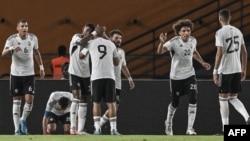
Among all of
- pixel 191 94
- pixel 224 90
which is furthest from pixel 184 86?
pixel 224 90

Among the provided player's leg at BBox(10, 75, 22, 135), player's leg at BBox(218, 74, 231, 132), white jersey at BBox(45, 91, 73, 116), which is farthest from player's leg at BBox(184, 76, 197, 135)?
player's leg at BBox(10, 75, 22, 135)

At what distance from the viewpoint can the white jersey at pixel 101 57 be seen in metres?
19.2

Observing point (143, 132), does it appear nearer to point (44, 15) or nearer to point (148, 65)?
point (148, 65)

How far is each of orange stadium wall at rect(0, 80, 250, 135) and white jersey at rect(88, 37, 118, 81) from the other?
427cm

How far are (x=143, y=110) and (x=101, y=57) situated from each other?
15.3 feet

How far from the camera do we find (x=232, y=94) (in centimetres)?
1956

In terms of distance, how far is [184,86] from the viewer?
20906mm

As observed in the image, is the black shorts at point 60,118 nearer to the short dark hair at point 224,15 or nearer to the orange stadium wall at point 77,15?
the short dark hair at point 224,15

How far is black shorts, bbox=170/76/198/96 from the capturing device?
20734mm

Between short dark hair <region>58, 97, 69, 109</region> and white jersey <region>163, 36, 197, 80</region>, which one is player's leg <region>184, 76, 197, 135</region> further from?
short dark hair <region>58, 97, 69, 109</region>

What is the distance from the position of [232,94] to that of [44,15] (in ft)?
25.5

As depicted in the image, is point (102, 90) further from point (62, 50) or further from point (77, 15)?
point (77, 15)

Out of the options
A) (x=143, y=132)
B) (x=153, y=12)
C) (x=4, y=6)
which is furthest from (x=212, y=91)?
(x=4, y=6)

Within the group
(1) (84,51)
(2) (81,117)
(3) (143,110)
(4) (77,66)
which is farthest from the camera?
(3) (143,110)
